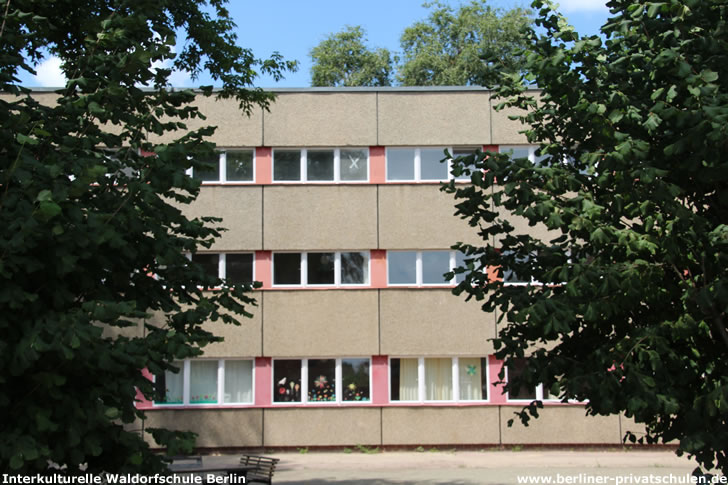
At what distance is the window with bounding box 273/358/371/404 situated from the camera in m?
18.5

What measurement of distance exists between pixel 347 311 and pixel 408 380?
84.1 inches

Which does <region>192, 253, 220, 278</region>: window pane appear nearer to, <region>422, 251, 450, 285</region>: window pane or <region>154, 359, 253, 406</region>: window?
<region>154, 359, 253, 406</region>: window

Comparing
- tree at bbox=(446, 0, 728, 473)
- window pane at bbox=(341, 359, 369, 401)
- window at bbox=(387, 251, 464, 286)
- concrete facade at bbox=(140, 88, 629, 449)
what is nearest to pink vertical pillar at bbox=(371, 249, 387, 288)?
concrete facade at bbox=(140, 88, 629, 449)

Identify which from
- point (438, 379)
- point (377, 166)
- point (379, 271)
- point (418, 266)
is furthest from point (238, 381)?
point (377, 166)

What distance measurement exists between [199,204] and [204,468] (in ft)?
31.4

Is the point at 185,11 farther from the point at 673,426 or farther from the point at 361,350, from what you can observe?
the point at 361,350

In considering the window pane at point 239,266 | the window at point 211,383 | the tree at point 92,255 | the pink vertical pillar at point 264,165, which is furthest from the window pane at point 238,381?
the tree at point 92,255

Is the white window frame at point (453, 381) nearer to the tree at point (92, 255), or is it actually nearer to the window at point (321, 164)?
the window at point (321, 164)

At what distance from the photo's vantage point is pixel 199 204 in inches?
742

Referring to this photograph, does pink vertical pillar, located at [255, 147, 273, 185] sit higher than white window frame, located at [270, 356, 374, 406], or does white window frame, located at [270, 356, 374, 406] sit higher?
pink vertical pillar, located at [255, 147, 273, 185]

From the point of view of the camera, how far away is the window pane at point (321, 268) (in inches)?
739

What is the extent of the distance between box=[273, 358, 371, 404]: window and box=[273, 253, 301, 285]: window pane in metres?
1.82

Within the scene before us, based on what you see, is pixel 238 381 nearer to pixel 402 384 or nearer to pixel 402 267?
pixel 402 384

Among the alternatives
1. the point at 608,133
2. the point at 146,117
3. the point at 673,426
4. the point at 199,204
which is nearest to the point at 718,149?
the point at 608,133
